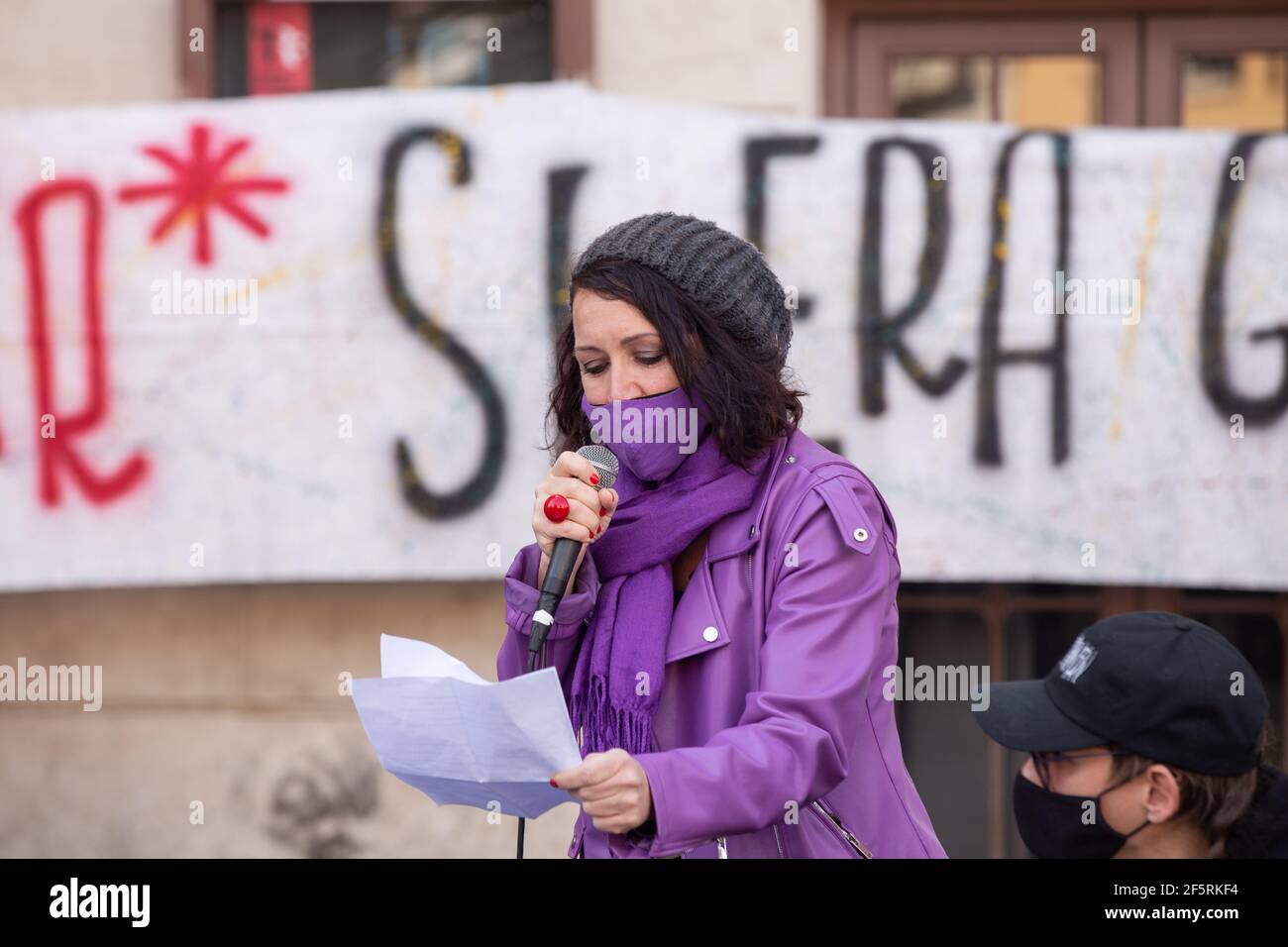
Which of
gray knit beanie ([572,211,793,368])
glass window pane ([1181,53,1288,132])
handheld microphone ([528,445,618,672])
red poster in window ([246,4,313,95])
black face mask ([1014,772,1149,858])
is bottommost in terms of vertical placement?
black face mask ([1014,772,1149,858])

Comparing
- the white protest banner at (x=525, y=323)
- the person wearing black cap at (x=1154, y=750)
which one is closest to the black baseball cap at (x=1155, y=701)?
the person wearing black cap at (x=1154, y=750)

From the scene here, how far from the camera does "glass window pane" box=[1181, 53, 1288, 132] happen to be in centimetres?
477

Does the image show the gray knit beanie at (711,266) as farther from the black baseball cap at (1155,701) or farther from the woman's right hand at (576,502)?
the black baseball cap at (1155,701)

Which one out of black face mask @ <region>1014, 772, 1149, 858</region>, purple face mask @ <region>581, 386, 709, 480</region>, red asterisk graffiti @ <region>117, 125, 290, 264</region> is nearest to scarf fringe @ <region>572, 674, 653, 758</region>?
purple face mask @ <region>581, 386, 709, 480</region>

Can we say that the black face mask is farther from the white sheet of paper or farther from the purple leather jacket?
the white sheet of paper

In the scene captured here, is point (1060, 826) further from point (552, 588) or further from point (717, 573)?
point (552, 588)

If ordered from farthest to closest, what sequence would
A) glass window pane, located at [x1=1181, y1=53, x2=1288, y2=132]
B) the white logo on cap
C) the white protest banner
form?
glass window pane, located at [x1=1181, y1=53, x2=1288, y2=132]
the white protest banner
the white logo on cap

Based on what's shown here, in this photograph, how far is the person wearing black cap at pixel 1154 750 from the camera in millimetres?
2111

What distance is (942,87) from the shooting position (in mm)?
4828

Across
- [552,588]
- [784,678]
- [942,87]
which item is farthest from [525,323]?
[784,678]

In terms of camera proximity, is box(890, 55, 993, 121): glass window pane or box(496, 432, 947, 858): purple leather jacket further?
box(890, 55, 993, 121): glass window pane

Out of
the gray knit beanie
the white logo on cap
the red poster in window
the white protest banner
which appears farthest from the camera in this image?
the red poster in window

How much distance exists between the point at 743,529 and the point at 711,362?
25cm

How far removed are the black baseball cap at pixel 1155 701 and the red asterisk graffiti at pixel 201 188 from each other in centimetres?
316
